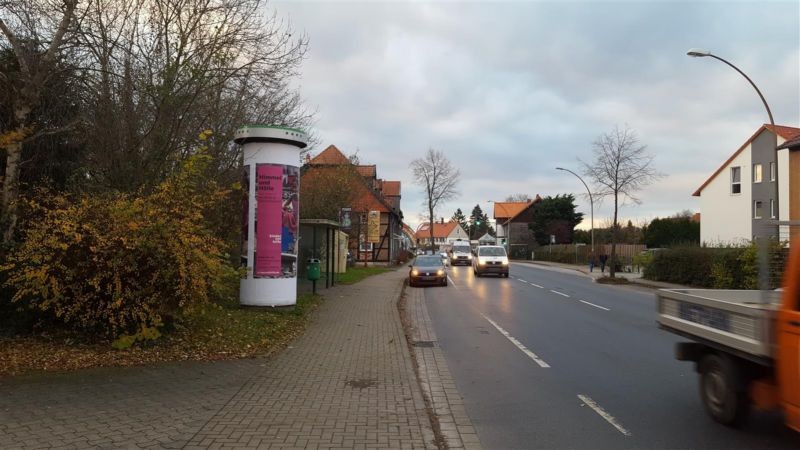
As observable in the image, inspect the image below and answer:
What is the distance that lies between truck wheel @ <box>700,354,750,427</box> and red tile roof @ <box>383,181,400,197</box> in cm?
7442

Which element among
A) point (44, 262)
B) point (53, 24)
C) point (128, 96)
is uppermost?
point (53, 24)

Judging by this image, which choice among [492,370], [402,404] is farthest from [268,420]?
[492,370]

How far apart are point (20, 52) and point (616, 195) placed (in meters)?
27.2

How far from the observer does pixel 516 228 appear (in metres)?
92.6

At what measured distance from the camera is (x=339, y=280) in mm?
24766

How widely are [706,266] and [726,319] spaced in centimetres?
2173

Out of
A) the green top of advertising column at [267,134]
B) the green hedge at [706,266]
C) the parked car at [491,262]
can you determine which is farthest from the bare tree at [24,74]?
the parked car at [491,262]

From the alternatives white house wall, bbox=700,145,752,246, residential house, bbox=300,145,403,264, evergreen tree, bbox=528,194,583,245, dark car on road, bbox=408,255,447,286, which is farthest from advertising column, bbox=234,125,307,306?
evergreen tree, bbox=528,194,583,245

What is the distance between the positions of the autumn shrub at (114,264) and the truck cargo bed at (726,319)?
6.25m

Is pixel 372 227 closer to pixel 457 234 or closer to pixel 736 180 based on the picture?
pixel 736 180

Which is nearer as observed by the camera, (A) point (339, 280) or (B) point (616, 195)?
(A) point (339, 280)

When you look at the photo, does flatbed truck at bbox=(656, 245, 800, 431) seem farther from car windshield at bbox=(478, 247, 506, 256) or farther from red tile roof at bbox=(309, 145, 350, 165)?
red tile roof at bbox=(309, 145, 350, 165)

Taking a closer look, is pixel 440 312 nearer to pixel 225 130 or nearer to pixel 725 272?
pixel 225 130

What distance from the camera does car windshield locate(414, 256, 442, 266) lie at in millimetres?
26228
